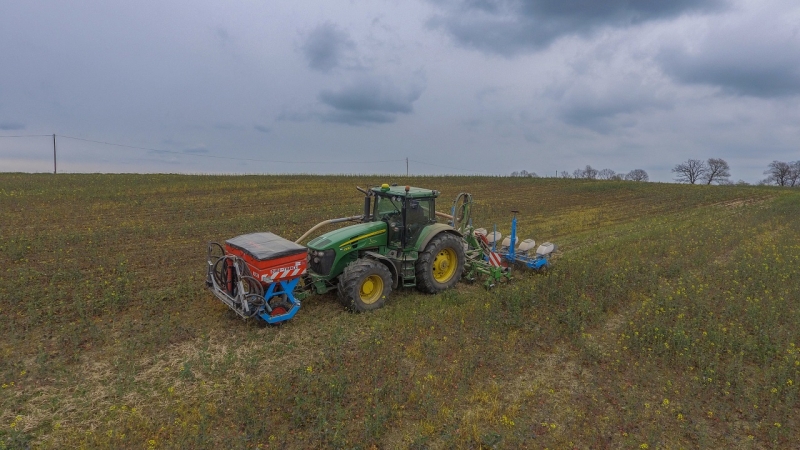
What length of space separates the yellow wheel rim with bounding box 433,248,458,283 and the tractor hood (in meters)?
1.16

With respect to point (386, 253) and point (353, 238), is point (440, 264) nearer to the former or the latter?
point (386, 253)

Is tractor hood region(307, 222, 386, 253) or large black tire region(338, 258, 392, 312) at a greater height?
tractor hood region(307, 222, 386, 253)

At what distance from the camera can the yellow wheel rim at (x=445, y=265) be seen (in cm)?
838

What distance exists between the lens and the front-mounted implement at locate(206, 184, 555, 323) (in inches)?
255

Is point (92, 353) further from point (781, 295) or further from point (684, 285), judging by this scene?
point (781, 295)

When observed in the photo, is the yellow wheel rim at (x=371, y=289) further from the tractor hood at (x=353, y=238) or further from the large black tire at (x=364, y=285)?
the tractor hood at (x=353, y=238)

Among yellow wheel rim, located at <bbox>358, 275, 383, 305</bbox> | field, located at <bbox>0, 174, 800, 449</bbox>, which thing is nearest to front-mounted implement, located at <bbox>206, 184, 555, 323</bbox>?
yellow wheel rim, located at <bbox>358, 275, 383, 305</bbox>

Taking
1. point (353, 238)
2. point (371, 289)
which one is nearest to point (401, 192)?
point (353, 238)

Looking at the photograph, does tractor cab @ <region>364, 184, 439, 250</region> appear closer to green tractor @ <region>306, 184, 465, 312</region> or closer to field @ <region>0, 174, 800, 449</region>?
green tractor @ <region>306, 184, 465, 312</region>

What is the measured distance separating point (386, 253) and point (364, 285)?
961 millimetres

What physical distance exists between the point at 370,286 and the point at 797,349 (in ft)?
19.8

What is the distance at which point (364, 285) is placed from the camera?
7188mm

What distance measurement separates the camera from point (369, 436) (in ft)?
14.0

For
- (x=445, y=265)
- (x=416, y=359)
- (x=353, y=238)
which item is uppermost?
(x=353, y=238)
